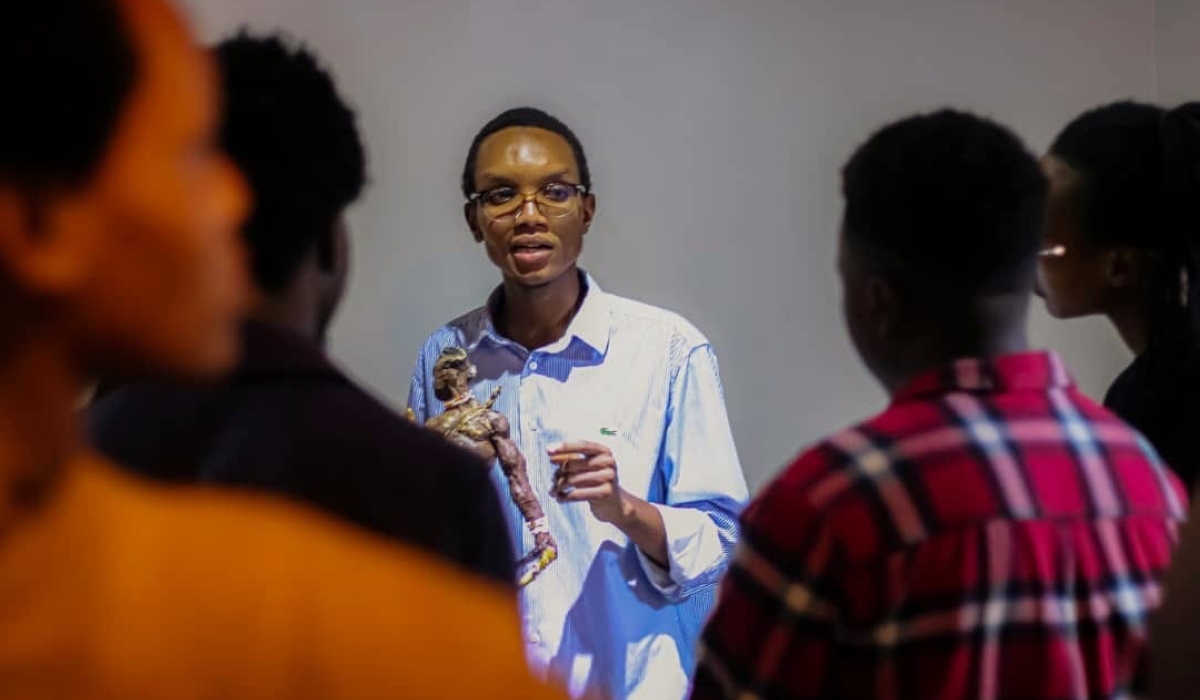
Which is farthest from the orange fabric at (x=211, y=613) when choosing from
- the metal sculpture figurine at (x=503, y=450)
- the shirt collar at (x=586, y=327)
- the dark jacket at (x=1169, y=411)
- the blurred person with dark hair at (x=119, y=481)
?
the shirt collar at (x=586, y=327)

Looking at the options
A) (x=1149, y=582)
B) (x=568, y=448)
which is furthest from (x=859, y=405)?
(x=1149, y=582)

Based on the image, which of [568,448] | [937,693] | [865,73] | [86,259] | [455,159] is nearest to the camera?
[86,259]

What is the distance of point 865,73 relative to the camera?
244 centimetres

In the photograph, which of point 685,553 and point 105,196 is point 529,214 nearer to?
point 685,553

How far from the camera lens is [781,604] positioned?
92 centimetres

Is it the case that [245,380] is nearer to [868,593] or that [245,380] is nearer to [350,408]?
[350,408]

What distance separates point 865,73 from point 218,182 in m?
2.12

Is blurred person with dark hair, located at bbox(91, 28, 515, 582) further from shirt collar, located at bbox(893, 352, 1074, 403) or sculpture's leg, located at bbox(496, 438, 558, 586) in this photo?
sculpture's leg, located at bbox(496, 438, 558, 586)

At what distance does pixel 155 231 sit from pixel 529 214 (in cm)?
130

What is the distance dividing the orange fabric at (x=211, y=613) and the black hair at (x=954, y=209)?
576 millimetres

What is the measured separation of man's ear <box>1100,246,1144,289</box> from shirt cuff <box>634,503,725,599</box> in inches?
24.9

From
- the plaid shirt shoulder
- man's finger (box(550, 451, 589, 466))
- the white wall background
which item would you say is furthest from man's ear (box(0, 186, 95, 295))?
the white wall background

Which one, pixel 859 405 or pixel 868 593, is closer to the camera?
pixel 868 593

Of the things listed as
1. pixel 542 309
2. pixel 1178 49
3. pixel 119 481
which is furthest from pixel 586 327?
pixel 1178 49
